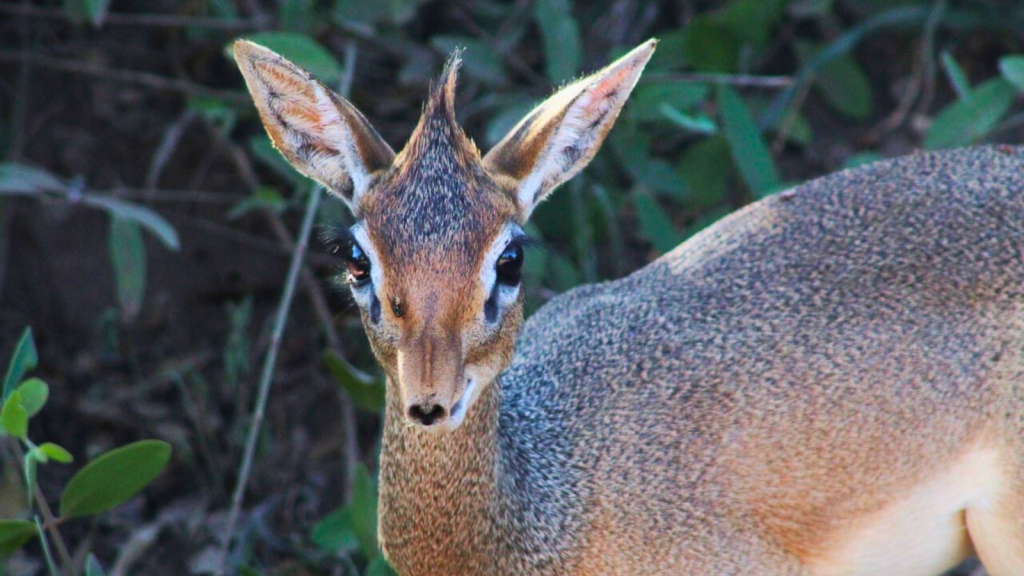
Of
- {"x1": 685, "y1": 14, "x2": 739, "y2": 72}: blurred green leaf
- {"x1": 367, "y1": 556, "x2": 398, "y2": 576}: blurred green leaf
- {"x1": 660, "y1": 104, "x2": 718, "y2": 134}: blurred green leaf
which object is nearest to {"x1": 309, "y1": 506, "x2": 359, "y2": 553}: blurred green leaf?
{"x1": 367, "y1": 556, "x2": 398, "y2": 576}: blurred green leaf

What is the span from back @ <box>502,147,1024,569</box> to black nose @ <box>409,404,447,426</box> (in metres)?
0.67

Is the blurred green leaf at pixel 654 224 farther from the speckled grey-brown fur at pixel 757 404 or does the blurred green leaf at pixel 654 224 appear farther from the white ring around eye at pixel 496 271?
the white ring around eye at pixel 496 271

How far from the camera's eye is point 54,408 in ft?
17.3

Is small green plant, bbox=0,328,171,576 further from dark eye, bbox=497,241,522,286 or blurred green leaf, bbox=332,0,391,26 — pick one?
blurred green leaf, bbox=332,0,391,26

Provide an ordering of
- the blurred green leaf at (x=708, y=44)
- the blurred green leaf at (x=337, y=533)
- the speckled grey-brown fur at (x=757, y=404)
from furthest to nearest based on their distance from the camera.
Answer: the blurred green leaf at (x=708, y=44) → the blurred green leaf at (x=337, y=533) → the speckled grey-brown fur at (x=757, y=404)

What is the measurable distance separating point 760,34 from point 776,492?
8.40ft

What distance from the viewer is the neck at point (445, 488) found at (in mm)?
3100

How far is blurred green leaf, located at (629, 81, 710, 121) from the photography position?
4.93 meters

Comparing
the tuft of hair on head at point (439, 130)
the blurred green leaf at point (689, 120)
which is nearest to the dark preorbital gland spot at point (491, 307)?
the tuft of hair on head at point (439, 130)

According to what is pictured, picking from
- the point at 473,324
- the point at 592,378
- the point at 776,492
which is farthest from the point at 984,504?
the point at 473,324

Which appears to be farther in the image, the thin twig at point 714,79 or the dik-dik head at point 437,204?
the thin twig at point 714,79

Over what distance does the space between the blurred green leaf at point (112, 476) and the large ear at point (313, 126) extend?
85cm

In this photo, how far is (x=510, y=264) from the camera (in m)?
2.93

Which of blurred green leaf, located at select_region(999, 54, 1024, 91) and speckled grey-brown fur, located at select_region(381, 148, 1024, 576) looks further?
blurred green leaf, located at select_region(999, 54, 1024, 91)
